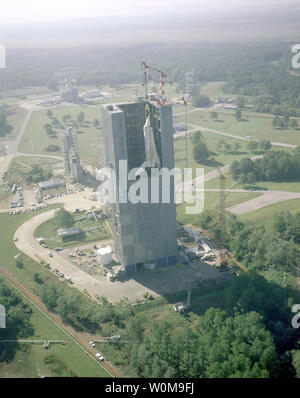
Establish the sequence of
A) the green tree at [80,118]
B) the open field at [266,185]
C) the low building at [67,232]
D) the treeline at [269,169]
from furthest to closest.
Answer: the green tree at [80,118] < the treeline at [269,169] < the open field at [266,185] < the low building at [67,232]

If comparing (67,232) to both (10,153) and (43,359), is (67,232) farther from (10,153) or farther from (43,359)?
(10,153)

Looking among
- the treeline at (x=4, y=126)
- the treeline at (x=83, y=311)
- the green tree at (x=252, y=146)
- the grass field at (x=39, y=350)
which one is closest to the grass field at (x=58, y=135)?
the treeline at (x=4, y=126)

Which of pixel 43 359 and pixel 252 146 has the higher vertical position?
pixel 252 146

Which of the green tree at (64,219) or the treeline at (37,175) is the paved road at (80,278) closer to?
the green tree at (64,219)

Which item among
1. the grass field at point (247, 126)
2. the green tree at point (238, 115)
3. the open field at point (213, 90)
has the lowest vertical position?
the grass field at point (247, 126)

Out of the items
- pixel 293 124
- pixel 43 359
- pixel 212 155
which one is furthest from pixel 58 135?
pixel 43 359

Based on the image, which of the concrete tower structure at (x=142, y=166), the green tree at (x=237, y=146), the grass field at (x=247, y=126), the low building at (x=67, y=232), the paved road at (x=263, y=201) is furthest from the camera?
the grass field at (x=247, y=126)

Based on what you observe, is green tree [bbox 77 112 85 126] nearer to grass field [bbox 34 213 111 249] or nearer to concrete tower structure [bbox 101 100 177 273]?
grass field [bbox 34 213 111 249]
